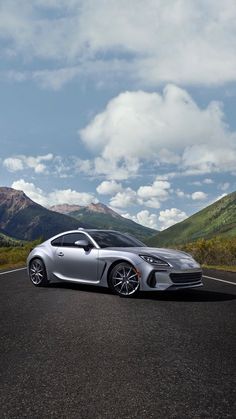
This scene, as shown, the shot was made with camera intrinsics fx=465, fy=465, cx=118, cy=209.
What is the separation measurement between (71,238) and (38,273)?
3.99 ft

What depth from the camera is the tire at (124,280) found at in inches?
361

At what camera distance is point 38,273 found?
1120 centimetres

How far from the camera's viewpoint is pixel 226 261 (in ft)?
94.9

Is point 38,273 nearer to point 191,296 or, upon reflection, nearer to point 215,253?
point 191,296

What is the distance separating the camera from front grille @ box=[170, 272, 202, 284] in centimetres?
902

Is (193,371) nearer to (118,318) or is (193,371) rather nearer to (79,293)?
(118,318)

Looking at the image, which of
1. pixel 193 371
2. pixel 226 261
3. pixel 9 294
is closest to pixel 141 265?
pixel 9 294

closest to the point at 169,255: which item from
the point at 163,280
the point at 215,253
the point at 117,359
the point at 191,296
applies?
the point at 163,280

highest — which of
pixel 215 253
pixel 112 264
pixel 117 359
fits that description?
pixel 215 253

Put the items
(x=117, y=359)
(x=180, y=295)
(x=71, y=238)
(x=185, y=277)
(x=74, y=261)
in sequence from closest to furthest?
(x=117, y=359) → (x=185, y=277) → (x=180, y=295) → (x=74, y=261) → (x=71, y=238)

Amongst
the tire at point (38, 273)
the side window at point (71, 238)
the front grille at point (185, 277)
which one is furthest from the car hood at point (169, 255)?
the tire at point (38, 273)

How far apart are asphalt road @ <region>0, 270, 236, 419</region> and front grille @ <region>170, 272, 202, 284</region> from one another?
25.9 inches

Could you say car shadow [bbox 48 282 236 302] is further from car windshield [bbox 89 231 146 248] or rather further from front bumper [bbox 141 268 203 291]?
car windshield [bbox 89 231 146 248]

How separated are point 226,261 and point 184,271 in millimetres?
20550
